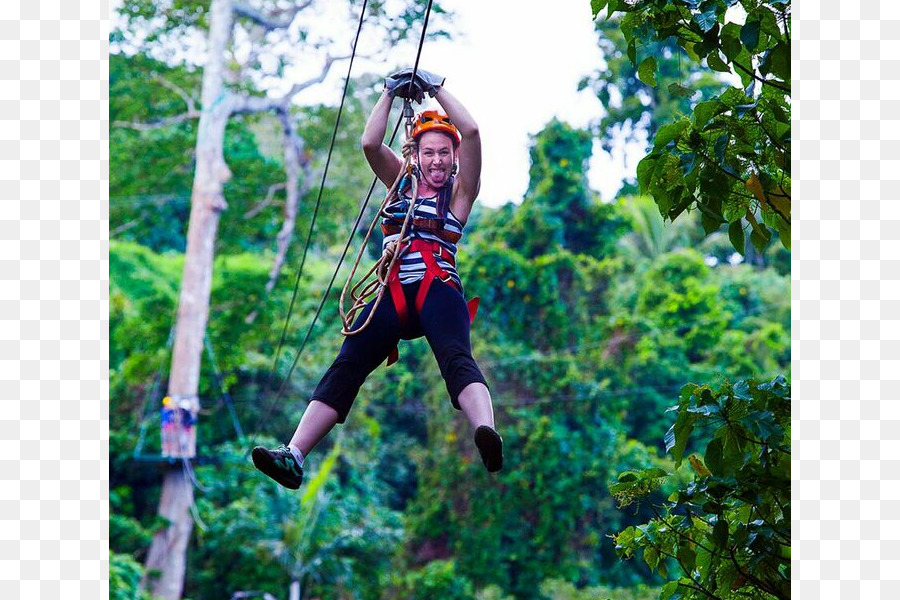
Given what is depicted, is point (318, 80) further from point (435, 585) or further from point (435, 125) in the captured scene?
point (435, 125)

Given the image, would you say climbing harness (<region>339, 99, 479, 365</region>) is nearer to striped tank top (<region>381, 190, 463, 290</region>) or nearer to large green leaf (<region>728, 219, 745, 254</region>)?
striped tank top (<region>381, 190, 463, 290</region>)

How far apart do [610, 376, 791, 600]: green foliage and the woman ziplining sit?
21.2 inches

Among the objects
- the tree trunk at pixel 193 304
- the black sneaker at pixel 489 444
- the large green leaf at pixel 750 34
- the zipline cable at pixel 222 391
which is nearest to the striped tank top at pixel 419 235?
the black sneaker at pixel 489 444

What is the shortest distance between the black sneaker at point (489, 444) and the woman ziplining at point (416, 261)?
0.17 m

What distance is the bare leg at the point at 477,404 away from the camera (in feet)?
9.24

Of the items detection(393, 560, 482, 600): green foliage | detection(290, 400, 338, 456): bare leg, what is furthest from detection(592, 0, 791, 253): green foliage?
detection(393, 560, 482, 600): green foliage

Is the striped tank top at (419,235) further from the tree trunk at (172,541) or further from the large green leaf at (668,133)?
the tree trunk at (172,541)

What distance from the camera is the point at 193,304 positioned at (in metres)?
12.4

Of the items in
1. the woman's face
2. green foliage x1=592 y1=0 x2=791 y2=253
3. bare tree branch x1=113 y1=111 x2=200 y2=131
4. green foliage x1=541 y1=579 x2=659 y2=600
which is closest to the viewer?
green foliage x1=592 y1=0 x2=791 y2=253

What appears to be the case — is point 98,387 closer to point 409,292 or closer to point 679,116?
point 409,292

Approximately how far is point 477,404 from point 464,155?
67cm

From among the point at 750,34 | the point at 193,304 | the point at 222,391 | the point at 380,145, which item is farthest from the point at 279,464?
the point at 222,391

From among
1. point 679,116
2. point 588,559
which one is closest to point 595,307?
point 588,559

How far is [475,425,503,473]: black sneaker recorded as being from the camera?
274 cm
